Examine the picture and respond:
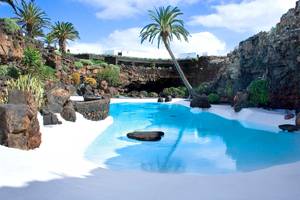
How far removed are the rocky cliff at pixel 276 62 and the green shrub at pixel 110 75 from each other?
17.6m

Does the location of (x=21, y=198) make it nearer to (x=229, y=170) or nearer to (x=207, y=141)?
(x=229, y=170)

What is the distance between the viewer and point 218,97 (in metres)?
31.4

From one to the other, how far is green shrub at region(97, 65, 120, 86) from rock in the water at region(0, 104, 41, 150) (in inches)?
1363

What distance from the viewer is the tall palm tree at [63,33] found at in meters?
43.5

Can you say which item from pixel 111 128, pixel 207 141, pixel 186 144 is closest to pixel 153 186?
pixel 186 144

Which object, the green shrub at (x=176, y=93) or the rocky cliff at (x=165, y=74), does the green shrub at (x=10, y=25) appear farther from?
the rocky cliff at (x=165, y=74)

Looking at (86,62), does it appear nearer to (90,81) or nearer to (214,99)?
(90,81)

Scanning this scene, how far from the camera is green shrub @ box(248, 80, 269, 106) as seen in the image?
2294 centimetres

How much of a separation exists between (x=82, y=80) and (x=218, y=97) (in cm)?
1767

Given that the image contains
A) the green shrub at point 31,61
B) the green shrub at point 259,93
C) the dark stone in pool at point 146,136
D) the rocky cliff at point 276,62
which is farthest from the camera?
the green shrub at point 31,61

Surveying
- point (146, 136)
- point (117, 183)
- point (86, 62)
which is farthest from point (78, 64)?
point (117, 183)

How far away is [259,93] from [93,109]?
1188cm

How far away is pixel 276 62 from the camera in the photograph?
2236 cm

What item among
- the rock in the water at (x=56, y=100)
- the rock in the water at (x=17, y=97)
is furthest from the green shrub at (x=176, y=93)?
the rock in the water at (x=17, y=97)
